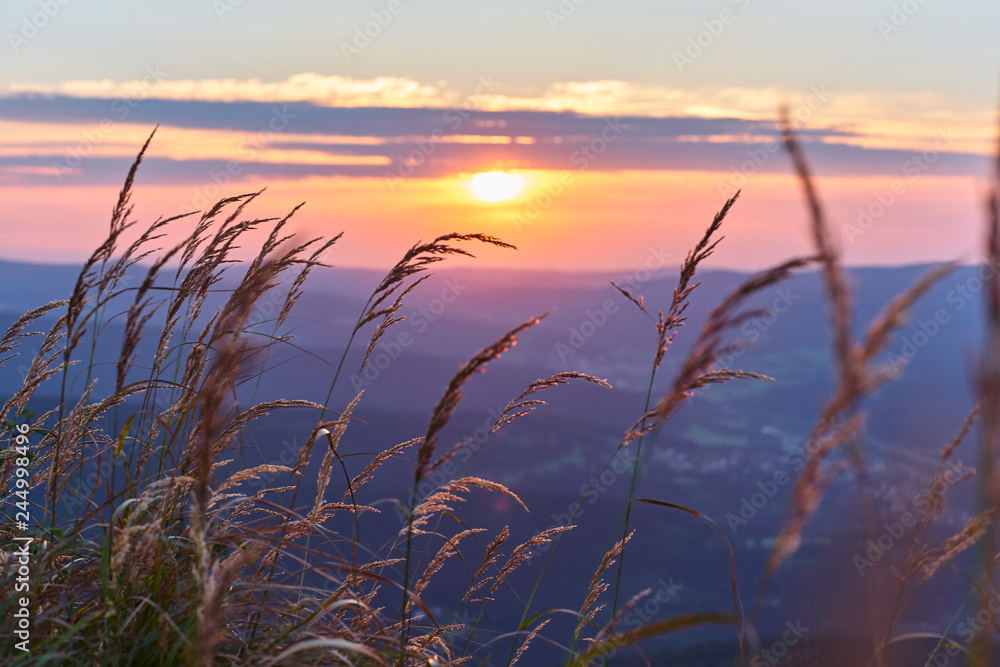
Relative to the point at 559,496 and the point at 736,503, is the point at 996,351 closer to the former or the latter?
the point at 559,496

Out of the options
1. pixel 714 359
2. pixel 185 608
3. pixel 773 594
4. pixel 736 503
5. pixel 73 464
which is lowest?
pixel 773 594

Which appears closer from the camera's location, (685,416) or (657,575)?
(657,575)

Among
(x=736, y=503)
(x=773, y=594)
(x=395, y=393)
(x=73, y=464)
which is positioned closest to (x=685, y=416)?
(x=736, y=503)

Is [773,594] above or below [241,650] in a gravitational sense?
below

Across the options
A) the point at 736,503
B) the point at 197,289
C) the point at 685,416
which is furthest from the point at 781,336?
the point at 197,289

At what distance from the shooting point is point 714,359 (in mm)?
1449

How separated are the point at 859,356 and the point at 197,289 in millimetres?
2200

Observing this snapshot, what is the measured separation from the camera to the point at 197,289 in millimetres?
2506

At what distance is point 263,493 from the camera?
241 centimetres

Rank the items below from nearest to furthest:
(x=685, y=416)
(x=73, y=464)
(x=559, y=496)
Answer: (x=73, y=464) < (x=559, y=496) < (x=685, y=416)

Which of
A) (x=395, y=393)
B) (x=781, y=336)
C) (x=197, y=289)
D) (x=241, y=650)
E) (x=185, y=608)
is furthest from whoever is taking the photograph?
(x=781, y=336)

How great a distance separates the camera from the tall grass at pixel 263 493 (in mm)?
1134

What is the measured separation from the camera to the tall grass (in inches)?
44.6

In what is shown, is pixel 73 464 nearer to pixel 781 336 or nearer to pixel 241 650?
pixel 241 650
